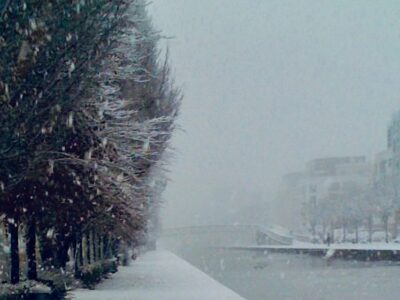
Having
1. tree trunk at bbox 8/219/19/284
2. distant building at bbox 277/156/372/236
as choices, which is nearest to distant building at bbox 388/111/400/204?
distant building at bbox 277/156/372/236

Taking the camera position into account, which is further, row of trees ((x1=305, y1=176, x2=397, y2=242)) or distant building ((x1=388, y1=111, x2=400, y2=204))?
distant building ((x1=388, y1=111, x2=400, y2=204))

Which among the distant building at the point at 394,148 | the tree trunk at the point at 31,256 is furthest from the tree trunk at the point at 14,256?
the distant building at the point at 394,148

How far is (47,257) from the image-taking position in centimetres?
2628

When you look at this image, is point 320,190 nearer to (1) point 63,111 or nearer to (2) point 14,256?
(2) point 14,256

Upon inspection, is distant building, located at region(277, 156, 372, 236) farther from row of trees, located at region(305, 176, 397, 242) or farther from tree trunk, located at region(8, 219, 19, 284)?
tree trunk, located at region(8, 219, 19, 284)

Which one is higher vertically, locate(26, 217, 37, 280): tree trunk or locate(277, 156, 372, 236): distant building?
locate(277, 156, 372, 236): distant building

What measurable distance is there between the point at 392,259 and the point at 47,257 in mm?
39340

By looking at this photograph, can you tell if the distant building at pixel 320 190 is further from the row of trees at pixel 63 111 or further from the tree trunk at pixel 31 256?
the row of trees at pixel 63 111

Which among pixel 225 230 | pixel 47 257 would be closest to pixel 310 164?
pixel 225 230

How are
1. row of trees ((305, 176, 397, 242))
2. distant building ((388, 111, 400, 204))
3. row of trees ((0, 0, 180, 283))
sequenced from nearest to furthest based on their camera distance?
row of trees ((0, 0, 180, 283))
row of trees ((305, 176, 397, 242))
distant building ((388, 111, 400, 204))

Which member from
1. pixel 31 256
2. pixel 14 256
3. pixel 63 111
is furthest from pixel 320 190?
pixel 63 111

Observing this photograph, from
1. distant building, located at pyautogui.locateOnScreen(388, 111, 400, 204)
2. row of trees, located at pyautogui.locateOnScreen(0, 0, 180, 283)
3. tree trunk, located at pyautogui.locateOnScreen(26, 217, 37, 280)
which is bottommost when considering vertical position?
tree trunk, located at pyautogui.locateOnScreen(26, 217, 37, 280)

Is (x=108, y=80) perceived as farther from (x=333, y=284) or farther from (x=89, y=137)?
(x=333, y=284)

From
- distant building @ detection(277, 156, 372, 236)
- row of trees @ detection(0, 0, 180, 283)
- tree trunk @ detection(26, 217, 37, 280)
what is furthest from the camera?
distant building @ detection(277, 156, 372, 236)
